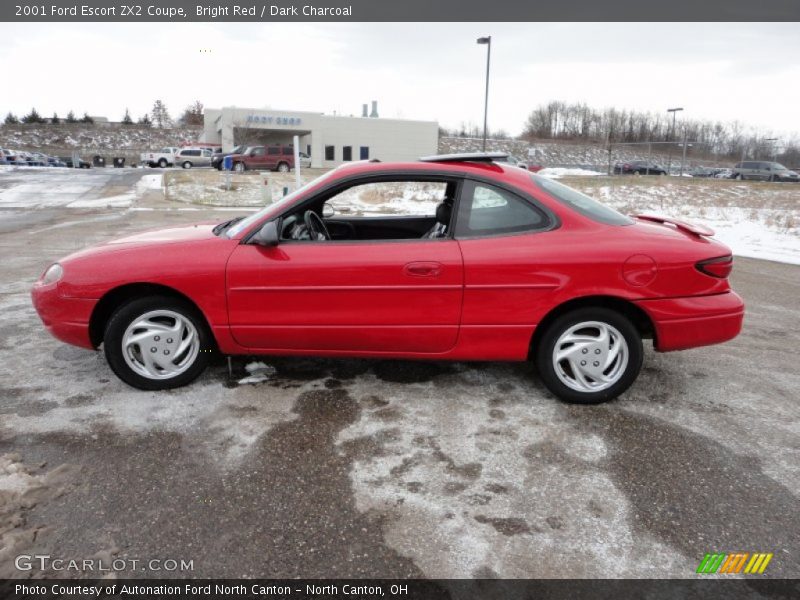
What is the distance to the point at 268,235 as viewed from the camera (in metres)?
3.37

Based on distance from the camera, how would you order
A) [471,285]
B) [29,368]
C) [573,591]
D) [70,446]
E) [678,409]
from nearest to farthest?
[573,591] → [70,446] → [471,285] → [678,409] → [29,368]

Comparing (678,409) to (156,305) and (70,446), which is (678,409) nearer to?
(156,305)

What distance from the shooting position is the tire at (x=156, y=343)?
351 centimetres

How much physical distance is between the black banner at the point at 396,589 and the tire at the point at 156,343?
1.68m

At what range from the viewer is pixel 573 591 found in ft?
6.72

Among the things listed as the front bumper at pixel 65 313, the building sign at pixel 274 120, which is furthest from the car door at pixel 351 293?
the building sign at pixel 274 120

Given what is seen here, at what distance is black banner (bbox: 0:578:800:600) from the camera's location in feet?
6.60

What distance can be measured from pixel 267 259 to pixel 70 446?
1509 mm

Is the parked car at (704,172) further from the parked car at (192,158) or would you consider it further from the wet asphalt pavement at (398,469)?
the wet asphalt pavement at (398,469)

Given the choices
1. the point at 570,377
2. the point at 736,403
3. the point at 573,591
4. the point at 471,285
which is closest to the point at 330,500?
the point at 573,591

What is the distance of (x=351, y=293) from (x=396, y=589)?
179cm

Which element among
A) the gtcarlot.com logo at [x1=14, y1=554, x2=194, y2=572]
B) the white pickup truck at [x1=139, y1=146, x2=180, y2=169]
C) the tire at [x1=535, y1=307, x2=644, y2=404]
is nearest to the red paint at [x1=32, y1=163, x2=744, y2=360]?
the tire at [x1=535, y1=307, x2=644, y2=404]

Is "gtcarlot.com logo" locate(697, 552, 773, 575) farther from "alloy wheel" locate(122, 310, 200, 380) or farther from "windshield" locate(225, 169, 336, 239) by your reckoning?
"alloy wheel" locate(122, 310, 200, 380)

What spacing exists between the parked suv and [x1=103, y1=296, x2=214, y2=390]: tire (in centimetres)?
3951
